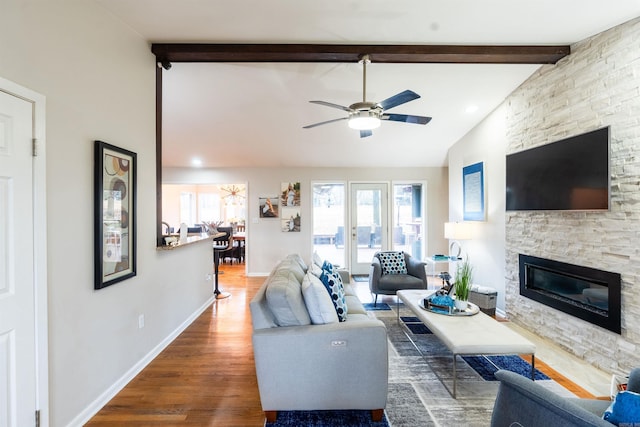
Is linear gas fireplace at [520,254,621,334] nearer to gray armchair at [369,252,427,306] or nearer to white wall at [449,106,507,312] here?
white wall at [449,106,507,312]

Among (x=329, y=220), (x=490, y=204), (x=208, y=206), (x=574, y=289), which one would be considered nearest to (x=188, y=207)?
(x=208, y=206)

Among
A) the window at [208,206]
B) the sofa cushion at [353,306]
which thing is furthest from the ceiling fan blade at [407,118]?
the window at [208,206]

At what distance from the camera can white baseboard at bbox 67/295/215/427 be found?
2043 mm

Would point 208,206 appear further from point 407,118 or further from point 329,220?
point 407,118

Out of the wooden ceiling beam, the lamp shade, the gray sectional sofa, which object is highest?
the wooden ceiling beam

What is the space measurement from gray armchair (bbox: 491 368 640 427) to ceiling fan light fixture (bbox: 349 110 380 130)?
2.13m

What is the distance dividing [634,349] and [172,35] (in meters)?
4.66

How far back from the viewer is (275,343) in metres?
1.95

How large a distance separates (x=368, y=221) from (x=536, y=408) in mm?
5184

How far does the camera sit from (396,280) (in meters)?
4.23

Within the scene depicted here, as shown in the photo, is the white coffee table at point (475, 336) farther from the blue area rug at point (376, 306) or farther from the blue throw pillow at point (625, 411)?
the blue area rug at point (376, 306)

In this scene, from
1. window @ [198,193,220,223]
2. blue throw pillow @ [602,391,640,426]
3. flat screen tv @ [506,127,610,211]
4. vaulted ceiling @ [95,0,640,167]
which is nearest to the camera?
blue throw pillow @ [602,391,640,426]

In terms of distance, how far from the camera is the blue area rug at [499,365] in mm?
2576

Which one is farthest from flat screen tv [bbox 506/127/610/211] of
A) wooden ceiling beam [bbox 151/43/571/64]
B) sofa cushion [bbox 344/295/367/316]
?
sofa cushion [bbox 344/295/367/316]
